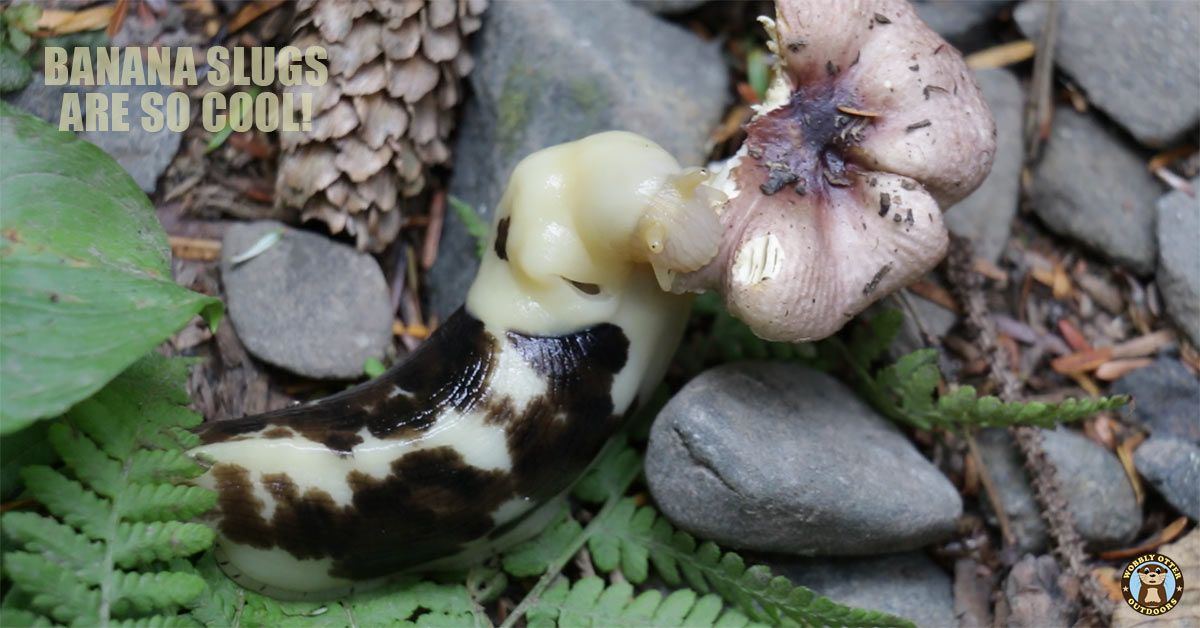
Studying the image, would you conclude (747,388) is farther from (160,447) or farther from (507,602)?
(160,447)

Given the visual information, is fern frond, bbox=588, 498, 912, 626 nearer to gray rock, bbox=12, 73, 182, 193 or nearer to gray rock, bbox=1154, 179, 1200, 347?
gray rock, bbox=1154, 179, 1200, 347

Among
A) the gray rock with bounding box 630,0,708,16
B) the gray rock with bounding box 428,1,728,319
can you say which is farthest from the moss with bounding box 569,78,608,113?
the gray rock with bounding box 630,0,708,16

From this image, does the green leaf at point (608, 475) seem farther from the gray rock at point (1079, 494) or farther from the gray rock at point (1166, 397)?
the gray rock at point (1166, 397)

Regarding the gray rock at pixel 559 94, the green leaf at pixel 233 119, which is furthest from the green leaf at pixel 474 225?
the green leaf at pixel 233 119

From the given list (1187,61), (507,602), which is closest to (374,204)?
(507,602)

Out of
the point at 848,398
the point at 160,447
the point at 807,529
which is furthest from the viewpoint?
the point at 848,398

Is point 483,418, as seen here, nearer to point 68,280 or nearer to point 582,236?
point 582,236
